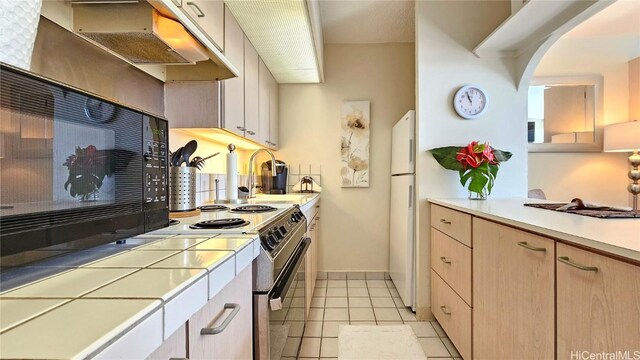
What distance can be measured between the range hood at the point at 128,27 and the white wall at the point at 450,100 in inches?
72.4

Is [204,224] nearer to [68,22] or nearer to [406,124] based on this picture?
[68,22]

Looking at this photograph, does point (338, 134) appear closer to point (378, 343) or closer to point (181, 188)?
point (378, 343)

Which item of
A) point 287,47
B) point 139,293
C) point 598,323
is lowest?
point 598,323

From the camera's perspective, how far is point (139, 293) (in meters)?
0.47

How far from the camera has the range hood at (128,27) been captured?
1030 millimetres

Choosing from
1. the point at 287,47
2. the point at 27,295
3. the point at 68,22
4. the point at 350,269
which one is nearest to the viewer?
the point at 27,295

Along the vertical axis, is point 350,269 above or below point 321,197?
below

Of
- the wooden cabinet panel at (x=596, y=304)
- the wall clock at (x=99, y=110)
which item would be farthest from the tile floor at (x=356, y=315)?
the wall clock at (x=99, y=110)

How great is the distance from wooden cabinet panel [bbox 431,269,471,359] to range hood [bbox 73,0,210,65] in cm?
184

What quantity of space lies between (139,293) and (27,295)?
0.51 ft

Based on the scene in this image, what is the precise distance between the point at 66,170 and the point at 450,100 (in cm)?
246

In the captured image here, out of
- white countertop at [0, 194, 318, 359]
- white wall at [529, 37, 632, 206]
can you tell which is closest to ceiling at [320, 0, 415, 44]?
white wall at [529, 37, 632, 206]

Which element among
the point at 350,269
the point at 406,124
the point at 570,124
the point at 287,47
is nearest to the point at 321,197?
the point at 350,269

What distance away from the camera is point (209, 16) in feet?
4.94
